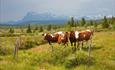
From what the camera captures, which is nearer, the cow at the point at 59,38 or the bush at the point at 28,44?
the cow at the point at 59,38

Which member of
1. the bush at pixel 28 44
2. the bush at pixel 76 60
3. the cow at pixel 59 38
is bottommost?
the bush at pixel 28 44

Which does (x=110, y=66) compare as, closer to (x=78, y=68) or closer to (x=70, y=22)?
(x=78, y=68)

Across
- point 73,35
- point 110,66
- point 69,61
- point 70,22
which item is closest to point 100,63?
point 110,66

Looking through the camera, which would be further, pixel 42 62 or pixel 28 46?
pixel 28 46

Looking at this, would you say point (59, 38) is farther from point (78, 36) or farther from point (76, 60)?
point (76, 60)

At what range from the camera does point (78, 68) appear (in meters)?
22.2

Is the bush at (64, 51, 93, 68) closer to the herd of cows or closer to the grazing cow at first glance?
the herd of cows

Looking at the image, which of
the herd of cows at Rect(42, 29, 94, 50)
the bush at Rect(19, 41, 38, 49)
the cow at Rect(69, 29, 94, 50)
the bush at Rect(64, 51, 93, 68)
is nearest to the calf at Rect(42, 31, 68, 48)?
the herd of cows at Rect(42, 29, 94, 50)

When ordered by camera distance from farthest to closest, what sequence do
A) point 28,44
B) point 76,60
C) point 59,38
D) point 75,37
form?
point 28,44, point 59,38, point 75,37, point 76,60

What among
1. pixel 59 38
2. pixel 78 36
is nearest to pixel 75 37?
pixel 78 36

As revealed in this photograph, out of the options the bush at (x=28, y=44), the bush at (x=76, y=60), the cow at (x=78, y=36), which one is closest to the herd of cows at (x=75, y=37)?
the cow at (x=78, y=36)

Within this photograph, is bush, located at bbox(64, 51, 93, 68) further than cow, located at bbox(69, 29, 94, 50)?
No

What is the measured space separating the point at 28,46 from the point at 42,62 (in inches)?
878

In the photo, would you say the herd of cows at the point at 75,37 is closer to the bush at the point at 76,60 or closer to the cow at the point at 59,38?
the cow at the point at 59,38
